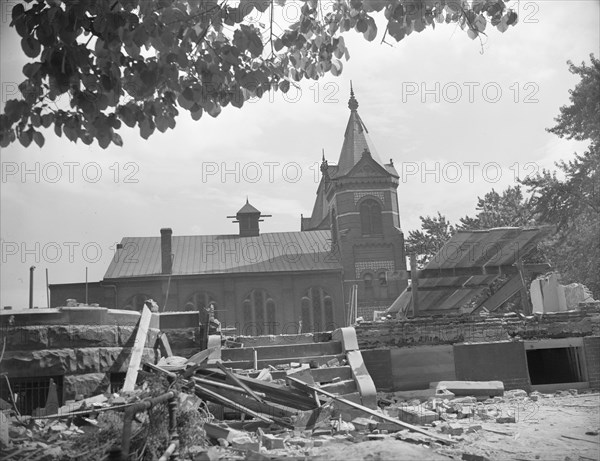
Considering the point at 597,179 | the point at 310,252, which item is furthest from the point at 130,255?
the point at 597,179

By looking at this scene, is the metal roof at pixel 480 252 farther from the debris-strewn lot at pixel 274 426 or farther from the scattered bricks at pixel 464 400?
the debris-strewn lot at pixel 274 426

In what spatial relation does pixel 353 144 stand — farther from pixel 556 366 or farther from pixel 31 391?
pixel 31 391

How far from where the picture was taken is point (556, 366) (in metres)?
14.2

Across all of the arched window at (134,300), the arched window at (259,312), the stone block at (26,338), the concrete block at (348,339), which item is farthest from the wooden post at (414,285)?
the arched window at (134,300)

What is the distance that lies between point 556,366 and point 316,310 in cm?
2800

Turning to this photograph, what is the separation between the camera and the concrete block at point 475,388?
10656 millimetres

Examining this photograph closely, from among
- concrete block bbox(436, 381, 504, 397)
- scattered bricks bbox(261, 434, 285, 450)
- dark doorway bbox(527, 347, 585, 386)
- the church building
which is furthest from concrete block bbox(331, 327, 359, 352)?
the church building

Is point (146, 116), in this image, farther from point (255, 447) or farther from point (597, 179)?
point (597, 179)

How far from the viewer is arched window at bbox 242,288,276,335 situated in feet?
135

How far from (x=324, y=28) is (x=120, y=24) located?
2.36 meters

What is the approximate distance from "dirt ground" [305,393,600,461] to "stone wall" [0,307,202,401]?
4285 mm

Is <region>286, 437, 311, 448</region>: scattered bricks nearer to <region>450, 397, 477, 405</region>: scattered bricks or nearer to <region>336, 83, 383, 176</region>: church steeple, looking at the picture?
<region>450, 397, 477, 405</region>: scattered bricks

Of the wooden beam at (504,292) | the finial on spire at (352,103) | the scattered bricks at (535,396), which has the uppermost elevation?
the finial on spire at (352,103)

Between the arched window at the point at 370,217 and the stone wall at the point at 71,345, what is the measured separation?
34.4 meters
